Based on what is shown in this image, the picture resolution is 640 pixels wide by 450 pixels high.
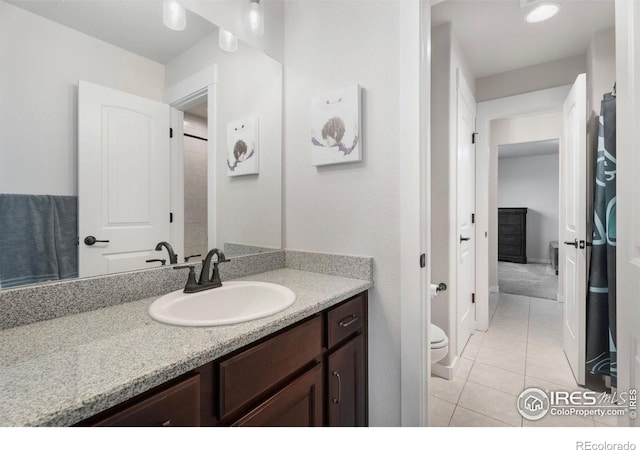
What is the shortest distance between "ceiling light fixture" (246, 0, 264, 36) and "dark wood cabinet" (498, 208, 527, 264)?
651 cm

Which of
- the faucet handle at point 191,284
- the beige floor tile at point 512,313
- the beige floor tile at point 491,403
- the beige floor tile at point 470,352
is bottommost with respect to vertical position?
the beige floor tile at point 491,403

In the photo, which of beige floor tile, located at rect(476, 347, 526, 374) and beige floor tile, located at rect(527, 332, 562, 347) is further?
beige floor tile, located at rect(527, 332, 562, 347)

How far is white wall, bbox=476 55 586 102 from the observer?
254 centimetres

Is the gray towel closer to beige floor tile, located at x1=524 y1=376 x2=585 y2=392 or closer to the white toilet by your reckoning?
the white toilet

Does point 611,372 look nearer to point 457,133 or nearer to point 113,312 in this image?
point 457,133

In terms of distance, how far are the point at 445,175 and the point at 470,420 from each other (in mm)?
1526

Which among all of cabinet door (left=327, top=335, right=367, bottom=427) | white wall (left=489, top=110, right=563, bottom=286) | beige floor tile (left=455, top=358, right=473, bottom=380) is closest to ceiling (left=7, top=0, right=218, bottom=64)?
cabinet door (left=327, top=335, right=367, bottom=427)

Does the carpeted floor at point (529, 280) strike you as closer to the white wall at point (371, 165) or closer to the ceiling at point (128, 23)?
the white wall at point (371, 165)

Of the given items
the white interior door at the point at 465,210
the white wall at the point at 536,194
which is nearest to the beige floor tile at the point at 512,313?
the white interior door at the point at 465,210

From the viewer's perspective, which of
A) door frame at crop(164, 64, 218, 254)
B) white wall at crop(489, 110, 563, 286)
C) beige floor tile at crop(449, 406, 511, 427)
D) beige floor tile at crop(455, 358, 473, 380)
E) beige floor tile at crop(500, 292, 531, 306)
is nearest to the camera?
door frame at crop(164, 64, 218, 254)

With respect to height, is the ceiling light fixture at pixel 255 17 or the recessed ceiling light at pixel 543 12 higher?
the recessed ceiling light at pixel 543 12

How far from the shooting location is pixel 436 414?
1708 mm

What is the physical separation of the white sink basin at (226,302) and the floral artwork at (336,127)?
67 cm

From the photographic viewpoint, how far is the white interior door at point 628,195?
33.5 inches
